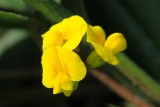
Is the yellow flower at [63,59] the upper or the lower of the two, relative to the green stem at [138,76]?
upper

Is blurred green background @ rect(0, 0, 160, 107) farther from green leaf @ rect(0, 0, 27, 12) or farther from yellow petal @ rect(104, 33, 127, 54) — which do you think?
yellow petal @ rect(104, 33, 127, 54)

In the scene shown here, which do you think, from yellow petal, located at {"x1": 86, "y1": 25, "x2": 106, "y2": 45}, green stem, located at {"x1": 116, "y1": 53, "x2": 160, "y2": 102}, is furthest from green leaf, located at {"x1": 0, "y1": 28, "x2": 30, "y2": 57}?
yellow petal, located at {"x1": 86, "y1": 25, "x2": 106, "y2": 45}

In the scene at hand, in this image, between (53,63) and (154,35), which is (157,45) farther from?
(53,63)

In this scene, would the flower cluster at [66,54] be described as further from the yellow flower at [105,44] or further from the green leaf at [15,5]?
the green leaf at [15,5]

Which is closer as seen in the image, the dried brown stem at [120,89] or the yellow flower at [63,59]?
the yellow flower at [63,59]

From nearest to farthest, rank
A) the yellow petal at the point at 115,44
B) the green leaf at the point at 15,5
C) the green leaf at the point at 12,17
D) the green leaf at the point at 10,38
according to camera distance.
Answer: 1. the yellow petal at the point at 115,44
2. the green leaf at the point at 12,17
3. the green leaf at the point at 15,5
4. the green leaf at the point at 10,38

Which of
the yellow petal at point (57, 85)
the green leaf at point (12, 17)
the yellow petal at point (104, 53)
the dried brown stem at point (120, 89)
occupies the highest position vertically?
the yellow petal at point (104, 53)

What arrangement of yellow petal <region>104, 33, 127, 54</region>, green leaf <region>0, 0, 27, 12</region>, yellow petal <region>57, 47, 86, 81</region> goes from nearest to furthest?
yellow petal <region>57, 47, 86, 81</region> < yellow petal <region>104, 33, 127, 54</region> < green leaf <region>0, 0, 27, 12</region>

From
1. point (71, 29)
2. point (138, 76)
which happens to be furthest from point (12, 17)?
point (138, 76)

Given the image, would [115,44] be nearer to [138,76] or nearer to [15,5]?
[138,76]

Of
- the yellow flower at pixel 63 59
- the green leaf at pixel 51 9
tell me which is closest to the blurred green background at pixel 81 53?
the green leaf at pixel 51 9
